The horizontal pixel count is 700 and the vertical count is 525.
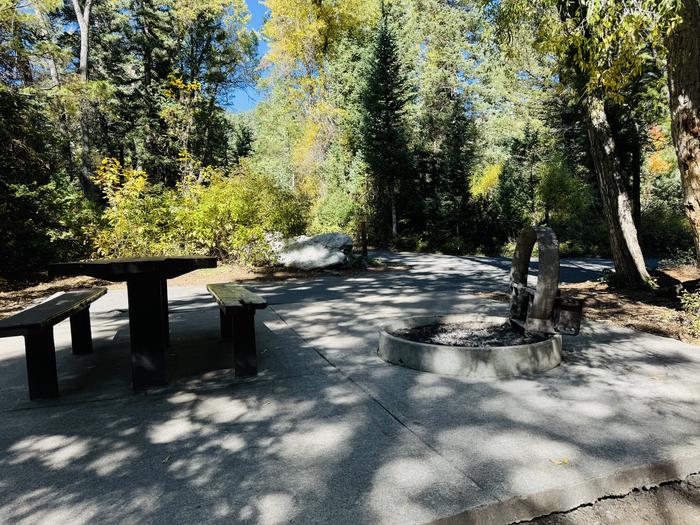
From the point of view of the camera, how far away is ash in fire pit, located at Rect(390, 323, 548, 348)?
454 cm

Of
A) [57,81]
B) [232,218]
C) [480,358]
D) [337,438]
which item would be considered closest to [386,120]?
[232,218]

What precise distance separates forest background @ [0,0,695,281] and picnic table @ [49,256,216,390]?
18.5 feet

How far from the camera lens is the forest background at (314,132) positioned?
1154cm

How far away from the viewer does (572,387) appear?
365 centimetres

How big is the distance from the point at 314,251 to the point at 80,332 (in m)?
7.95

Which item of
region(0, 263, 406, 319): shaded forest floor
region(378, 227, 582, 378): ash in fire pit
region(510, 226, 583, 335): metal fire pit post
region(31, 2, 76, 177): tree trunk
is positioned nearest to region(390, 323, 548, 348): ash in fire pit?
region(378, 227, 582, 378): ash in fire pit

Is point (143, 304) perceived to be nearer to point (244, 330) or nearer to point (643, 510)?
point (244, 330)

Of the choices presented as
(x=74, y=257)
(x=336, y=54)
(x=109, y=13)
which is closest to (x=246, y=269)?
(x=74, y=257)

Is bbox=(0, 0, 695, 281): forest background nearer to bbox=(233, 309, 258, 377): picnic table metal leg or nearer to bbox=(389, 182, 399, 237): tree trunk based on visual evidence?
bbox=(389, 182, 399, 237): tree trunk

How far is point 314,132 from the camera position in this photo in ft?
97.2

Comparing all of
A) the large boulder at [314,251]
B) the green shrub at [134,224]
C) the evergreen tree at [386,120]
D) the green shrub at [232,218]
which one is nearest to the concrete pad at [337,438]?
the green shrub at [134,224]

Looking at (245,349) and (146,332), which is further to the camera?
(245,349)

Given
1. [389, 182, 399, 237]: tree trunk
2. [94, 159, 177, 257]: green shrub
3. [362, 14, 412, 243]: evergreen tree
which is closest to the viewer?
[94, 159, 177, 257]: green shrub

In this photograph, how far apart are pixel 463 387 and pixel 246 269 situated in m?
9.19
